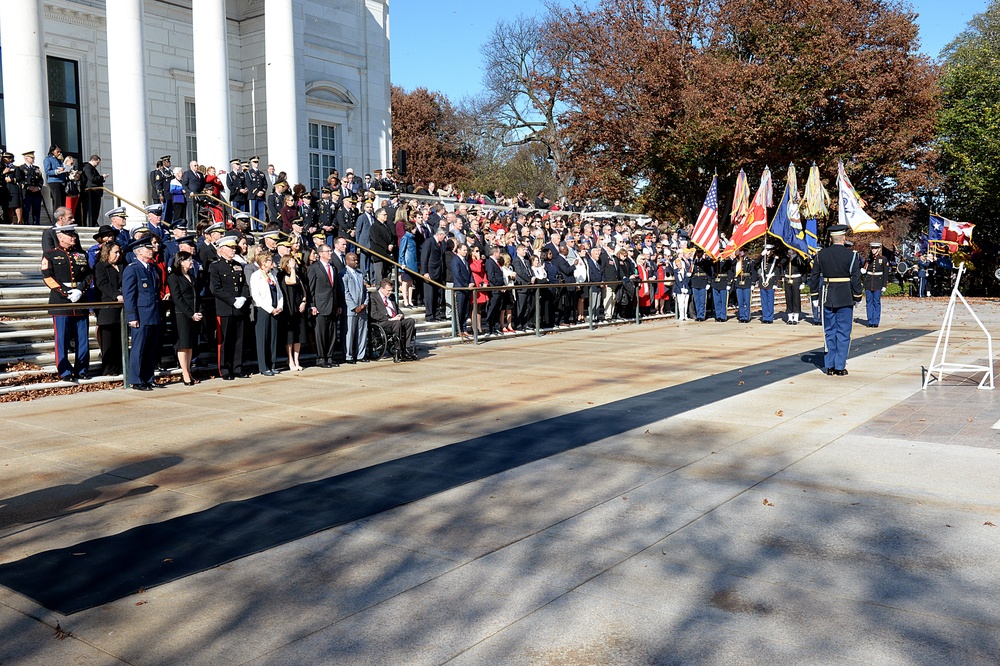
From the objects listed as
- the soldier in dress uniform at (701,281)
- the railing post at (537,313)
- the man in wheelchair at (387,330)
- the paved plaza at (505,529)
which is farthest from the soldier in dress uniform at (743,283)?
the paved plaza at (505,529)

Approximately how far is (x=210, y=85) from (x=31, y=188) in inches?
250

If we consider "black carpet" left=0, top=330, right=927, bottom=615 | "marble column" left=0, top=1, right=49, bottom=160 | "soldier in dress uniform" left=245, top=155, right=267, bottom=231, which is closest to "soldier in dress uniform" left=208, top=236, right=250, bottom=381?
"black carpet" left=0, top=330, right=927, bottom=615

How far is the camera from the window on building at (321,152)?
102 feet

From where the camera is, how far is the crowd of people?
1223 centimetres

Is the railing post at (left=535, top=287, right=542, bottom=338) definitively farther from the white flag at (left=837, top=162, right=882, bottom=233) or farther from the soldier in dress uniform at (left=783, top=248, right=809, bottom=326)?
the soldier in dress uniform at (left=783, top=248, right=809, bottom=326)

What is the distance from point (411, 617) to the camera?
4270mm

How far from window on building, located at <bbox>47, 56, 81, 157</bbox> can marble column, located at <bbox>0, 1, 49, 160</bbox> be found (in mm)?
3982

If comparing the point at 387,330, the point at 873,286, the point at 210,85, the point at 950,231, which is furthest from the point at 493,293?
the point at 950,231

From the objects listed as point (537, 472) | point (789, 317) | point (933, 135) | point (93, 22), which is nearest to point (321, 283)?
point (537, 472)

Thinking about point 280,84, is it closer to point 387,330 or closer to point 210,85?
point 210,85

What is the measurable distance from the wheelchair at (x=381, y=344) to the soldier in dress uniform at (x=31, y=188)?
9404 millimetres

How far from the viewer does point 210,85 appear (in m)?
24.0

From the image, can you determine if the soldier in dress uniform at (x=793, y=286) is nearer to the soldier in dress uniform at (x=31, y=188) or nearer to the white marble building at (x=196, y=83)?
the white marble building at (x=196, y=83)

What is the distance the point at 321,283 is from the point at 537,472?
771 centimetres
